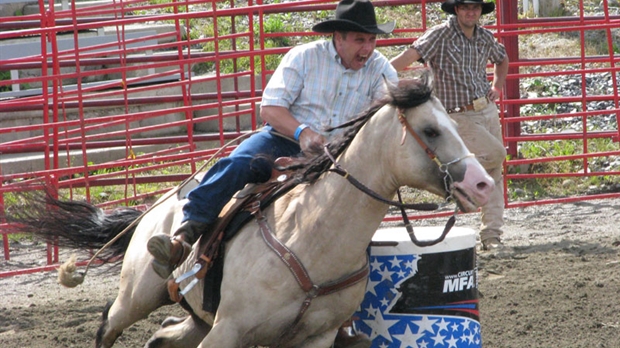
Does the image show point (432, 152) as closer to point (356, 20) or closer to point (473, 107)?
point (356, 20)

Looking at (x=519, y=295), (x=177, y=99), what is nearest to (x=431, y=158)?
(x=519, y=295)

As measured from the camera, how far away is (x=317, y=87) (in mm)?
4527

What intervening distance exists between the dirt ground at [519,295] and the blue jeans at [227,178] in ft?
5.28

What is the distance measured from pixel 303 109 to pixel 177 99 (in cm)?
516

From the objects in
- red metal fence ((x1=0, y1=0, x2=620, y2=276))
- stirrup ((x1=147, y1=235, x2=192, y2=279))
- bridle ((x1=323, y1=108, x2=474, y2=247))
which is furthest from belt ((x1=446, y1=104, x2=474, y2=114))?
stirrup ((x1=147, y1=235, x2=192, y2=279))

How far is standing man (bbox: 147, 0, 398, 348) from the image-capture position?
429 cm

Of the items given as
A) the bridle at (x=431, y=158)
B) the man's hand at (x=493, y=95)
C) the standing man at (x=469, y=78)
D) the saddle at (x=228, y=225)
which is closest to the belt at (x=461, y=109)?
the standing man at (x=469, y=78)

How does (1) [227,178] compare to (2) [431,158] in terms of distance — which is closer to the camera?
(2) [431,158]

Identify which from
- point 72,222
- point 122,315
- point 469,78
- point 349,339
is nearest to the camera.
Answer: point 349,339

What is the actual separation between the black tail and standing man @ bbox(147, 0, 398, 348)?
1141 mm

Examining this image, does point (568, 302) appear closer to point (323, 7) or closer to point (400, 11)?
point (323, 7)

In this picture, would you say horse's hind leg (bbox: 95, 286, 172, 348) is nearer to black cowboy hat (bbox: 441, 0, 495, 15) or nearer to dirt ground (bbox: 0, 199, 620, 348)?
dirt ground (bbox: 0, 199, 620, 348)

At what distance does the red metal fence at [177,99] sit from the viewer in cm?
809

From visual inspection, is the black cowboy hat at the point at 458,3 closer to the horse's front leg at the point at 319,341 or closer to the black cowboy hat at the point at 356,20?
the black cowboy hat at the point at 356,20
